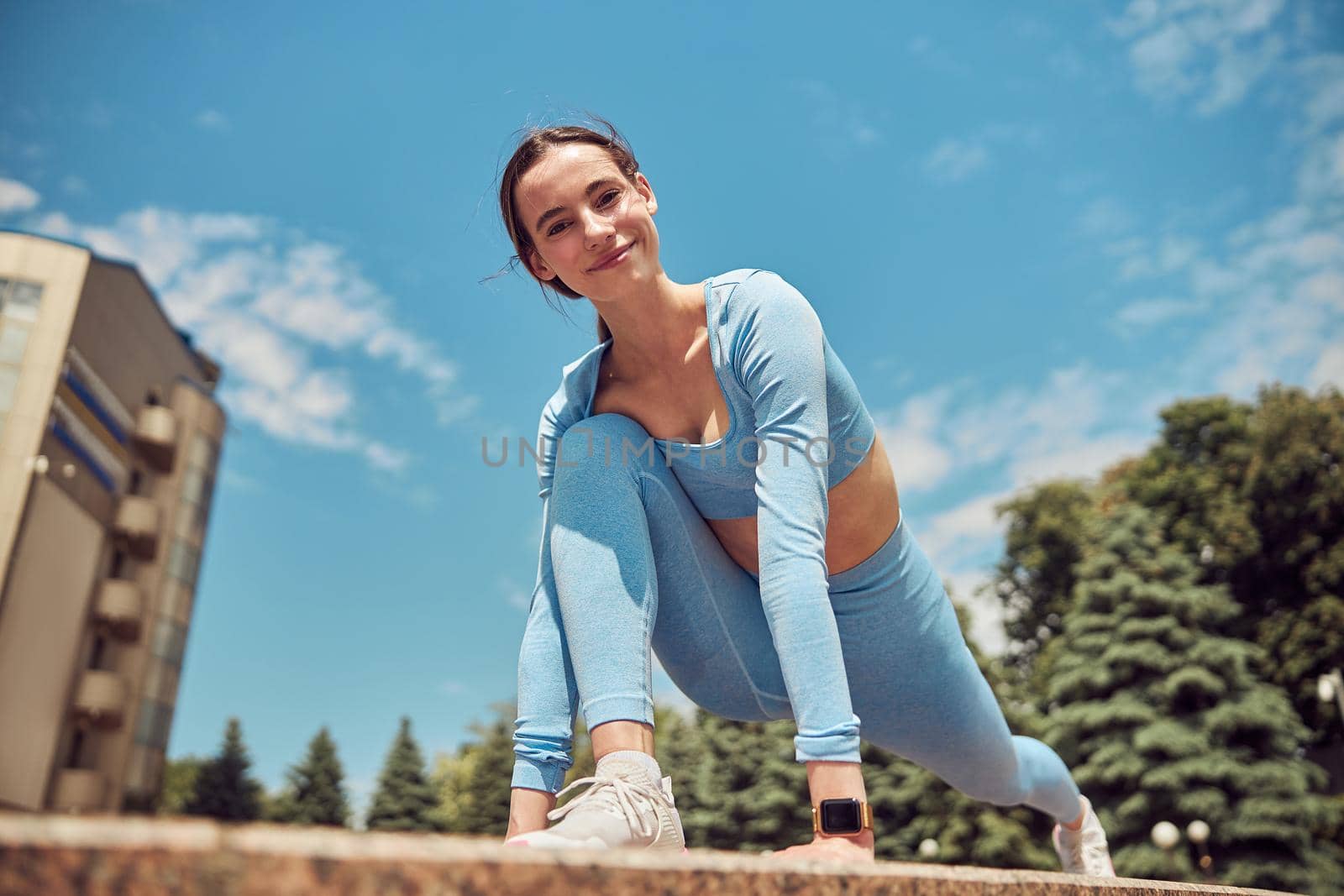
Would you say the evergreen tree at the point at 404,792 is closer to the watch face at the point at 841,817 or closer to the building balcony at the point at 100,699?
the building balcony at the point at 100,699

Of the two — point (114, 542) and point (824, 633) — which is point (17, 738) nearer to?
point (114, 542)

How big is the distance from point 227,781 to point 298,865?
36.0 meters

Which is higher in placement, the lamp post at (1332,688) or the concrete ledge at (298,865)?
the lamp post at (1332,688)

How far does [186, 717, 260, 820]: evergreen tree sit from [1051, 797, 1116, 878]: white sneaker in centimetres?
3340

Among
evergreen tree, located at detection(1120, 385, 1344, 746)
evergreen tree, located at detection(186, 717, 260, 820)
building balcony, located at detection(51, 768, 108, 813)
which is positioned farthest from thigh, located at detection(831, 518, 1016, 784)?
evergreen tree, located at detection(186, 717, 260, 820)

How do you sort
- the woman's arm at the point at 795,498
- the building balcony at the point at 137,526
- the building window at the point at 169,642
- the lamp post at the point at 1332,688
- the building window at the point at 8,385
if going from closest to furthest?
the woman's arm at the point at 795,498, the lamp post at the point at 1332,688, the building window at the point at 8,385, the building balcony at the point at 137,526, the building window at the point at 169,642

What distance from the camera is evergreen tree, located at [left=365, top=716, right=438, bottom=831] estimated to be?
3200 centimetres

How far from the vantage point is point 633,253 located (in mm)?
2166

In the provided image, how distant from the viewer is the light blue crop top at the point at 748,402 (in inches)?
77.0

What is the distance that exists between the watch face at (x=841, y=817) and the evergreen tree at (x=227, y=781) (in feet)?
114

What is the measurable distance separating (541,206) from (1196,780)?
1833cm

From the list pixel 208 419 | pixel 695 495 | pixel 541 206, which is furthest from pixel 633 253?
pixel 208 419

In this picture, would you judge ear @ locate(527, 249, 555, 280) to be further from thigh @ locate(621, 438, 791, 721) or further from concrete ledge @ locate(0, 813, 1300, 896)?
concrete ledge @ locate(0, 813, 1300, 896)

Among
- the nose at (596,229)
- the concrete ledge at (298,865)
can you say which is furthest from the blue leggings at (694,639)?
the concrete ledge at (298,865)
